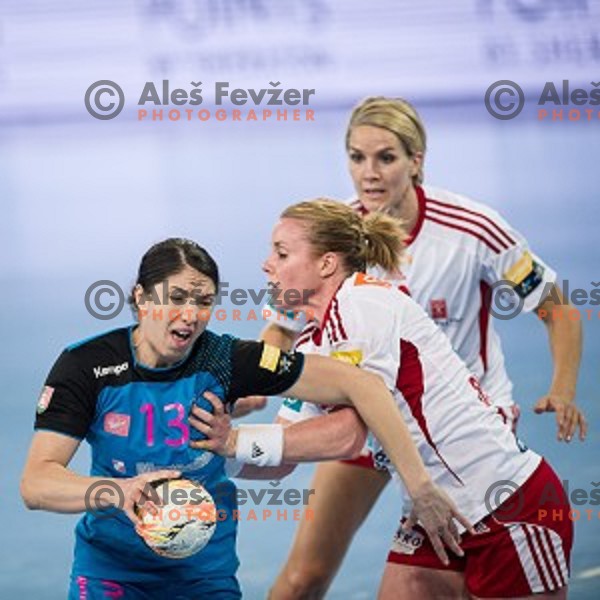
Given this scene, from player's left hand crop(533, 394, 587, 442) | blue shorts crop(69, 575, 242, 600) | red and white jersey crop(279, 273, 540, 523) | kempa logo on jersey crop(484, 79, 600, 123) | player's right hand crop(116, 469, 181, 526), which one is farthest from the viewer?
kempa logo on jersey crop(484, 79, 600, 123)

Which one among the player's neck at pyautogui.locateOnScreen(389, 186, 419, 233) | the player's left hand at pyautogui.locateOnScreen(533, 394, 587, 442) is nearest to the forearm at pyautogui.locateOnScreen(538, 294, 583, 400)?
the player's left hand at pyautogui.locateOnScreen(533, 394, 587, 442)

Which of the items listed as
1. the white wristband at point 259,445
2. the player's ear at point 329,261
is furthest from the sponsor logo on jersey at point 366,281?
the white wristband at point 259,445

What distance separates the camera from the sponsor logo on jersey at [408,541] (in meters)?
4.66

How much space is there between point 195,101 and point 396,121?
5922 mm

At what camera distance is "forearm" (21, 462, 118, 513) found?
3932mm

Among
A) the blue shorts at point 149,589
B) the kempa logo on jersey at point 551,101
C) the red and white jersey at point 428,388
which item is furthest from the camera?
the kempa logo on jersey at point 551,101

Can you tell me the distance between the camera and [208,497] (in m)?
4.07

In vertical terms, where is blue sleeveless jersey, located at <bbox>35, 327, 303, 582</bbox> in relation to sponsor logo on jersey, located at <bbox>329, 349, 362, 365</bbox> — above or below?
below

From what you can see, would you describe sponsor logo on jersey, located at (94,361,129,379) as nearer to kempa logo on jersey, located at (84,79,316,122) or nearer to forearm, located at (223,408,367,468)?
forearm, located at (223,408,367,468)

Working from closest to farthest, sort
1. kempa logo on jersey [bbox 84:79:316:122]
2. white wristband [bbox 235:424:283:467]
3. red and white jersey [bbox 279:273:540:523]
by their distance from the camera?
1. white wristband [bbox 235:424:283:467]
2. red and white jersey [bbox 279:273:540:523]
3. kempa logo on jersey [bbox 84:79:316:122]

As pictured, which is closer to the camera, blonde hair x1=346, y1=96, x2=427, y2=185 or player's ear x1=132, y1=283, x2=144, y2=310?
player's ear x1=132, y1=283, x2=144, y2=310

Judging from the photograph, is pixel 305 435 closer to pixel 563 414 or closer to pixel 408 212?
pixel 563 414

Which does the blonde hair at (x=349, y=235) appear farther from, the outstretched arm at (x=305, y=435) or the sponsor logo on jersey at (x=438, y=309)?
the sponsor logo on jersey at (x=438, y=309)

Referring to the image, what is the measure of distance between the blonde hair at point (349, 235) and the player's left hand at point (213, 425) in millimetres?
654
